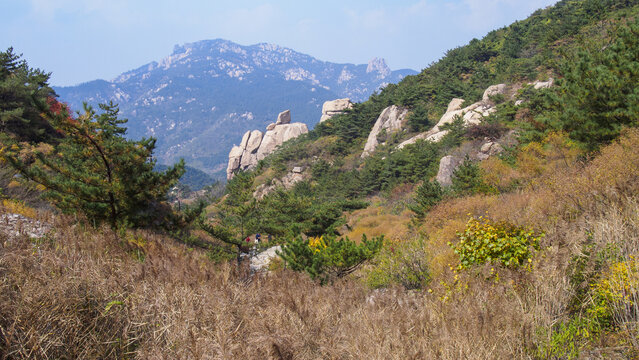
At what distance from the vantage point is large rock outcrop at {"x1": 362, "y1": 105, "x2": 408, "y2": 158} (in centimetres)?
3900

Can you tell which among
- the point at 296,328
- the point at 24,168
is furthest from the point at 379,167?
the point at 296,328

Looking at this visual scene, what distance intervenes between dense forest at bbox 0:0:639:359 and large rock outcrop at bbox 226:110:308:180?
6269 cm

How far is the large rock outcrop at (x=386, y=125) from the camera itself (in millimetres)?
39000

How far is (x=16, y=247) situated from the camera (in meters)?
3.14

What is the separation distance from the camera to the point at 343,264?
7.78 metres

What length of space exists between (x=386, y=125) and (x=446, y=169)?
745 inches

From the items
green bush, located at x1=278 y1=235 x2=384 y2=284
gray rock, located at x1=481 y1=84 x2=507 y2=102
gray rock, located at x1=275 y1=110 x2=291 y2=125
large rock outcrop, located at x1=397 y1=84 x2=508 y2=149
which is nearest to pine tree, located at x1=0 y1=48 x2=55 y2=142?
green bush, located at x1=278 y1=235 x2=384 y2=284

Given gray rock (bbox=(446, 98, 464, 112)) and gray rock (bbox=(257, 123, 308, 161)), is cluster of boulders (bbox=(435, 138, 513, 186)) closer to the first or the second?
gray rock (bbox=(446, 98, 464, 112))

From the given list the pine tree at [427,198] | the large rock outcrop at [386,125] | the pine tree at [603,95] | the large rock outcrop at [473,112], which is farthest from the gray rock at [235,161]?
the pine tree at [603,95]

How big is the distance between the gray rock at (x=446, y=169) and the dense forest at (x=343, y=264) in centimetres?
423

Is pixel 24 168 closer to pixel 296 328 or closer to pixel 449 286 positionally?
pixel 296 328

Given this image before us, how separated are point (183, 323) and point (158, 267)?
1345 mm

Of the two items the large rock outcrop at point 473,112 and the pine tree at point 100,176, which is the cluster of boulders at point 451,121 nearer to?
the large rock outcrop at point 473,112

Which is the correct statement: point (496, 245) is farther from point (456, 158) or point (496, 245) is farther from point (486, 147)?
point (486, 147)
